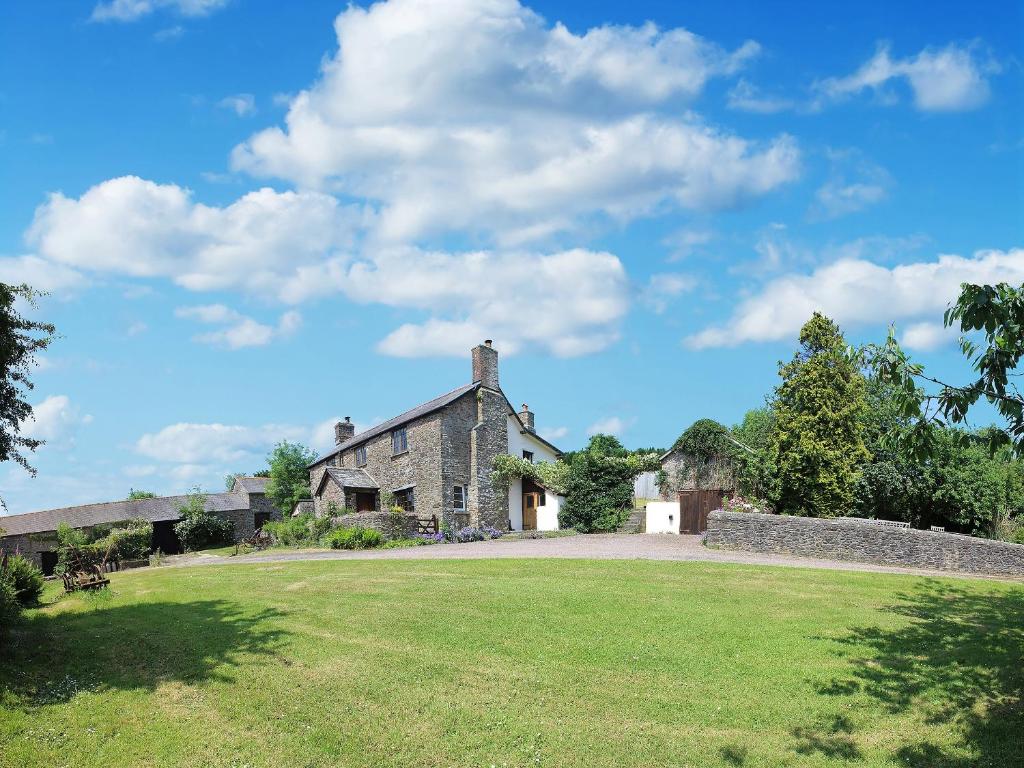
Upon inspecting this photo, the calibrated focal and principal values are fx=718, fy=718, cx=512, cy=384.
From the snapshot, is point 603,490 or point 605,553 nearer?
point 605,553

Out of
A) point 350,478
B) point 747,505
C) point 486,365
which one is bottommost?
point 747,505

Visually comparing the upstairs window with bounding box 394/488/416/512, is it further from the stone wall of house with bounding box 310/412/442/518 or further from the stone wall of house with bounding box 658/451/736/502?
the stone wall of house with bounding box 658/451/736/502

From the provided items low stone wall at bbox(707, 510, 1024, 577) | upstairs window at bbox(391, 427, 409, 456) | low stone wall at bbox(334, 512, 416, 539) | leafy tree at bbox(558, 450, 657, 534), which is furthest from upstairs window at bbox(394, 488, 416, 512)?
low stone wall at bbox(707, 510, 1024, 577)

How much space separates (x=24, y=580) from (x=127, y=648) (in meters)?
5.79

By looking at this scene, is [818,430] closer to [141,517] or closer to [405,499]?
[405,499]

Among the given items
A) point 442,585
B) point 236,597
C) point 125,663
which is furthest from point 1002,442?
point 236,597

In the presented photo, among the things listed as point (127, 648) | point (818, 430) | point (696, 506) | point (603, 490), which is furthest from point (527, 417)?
point (127, 648)

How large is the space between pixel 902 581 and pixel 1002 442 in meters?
10.8

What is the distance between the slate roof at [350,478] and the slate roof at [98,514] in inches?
517

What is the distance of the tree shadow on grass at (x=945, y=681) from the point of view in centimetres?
928

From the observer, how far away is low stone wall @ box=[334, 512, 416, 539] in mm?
34094

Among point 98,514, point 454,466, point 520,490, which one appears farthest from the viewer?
point 98,514

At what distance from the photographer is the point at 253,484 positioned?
59.6m

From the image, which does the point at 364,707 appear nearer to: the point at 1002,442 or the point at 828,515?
the point at 1002,442
